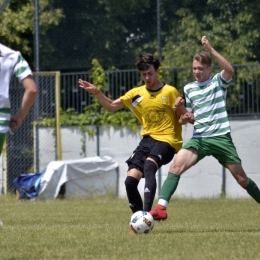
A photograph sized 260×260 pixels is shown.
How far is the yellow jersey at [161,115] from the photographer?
9.20m

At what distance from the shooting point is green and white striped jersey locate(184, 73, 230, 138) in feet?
29.7

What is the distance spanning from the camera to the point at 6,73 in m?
6.60

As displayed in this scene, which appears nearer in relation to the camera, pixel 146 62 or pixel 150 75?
pixel 146 62

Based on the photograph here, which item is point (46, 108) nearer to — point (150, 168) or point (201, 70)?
point (201, 70)

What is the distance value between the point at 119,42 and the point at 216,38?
2.27 metres

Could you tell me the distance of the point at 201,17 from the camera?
731 inches

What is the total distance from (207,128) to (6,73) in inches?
121

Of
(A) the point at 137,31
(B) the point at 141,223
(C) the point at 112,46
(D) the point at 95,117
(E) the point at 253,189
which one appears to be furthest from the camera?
(C) the point at 112,46

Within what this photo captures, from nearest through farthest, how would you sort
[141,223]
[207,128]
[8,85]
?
[8,85] → [141,223] → [207,128]

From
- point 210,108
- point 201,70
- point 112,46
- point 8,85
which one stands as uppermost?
point 112,46

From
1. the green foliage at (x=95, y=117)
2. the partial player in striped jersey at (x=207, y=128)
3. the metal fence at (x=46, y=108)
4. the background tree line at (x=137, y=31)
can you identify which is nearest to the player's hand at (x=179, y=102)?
the partial player in striped jersey at (x=207, y=128)

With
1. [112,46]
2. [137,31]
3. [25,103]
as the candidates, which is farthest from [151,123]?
[112,46]

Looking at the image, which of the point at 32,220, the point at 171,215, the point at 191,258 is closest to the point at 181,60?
the point at 171,215

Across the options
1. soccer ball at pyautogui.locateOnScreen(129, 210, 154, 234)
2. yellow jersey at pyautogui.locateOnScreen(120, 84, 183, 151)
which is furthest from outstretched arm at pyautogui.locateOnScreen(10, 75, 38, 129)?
yellow jersey at pyautogui.locateOnScreen(120, 84, 183, 151)
